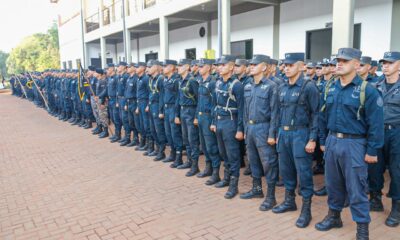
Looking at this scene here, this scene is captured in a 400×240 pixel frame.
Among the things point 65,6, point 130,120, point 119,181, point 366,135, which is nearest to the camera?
point 366,135

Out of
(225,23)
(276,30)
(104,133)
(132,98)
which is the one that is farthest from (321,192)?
(276,30)

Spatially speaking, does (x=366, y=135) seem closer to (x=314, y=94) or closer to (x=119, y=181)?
(x=314, y=94)

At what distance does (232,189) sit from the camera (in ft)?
16.1

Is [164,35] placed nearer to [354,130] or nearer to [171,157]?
[171,157]

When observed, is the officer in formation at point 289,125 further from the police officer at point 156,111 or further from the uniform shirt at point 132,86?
the uniform shirt at point 132,86

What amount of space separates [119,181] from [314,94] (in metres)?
3.45

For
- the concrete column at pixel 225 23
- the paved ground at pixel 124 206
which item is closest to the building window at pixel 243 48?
the concrete column at pixel 225 23

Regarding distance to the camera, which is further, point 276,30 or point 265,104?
point 276,30

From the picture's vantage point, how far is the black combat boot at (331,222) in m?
3.78

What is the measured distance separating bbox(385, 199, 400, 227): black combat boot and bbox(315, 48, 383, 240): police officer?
0.62 meters

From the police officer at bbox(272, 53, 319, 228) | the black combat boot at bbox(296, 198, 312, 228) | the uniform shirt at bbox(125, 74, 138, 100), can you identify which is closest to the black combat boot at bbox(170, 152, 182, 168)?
the uniform shirt at bbox(125, 74, 138, 100)

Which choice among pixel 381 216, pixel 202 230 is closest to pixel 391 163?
pixel 381 216

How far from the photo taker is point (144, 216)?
14.0 ft

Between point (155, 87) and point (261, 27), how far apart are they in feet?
20.6
